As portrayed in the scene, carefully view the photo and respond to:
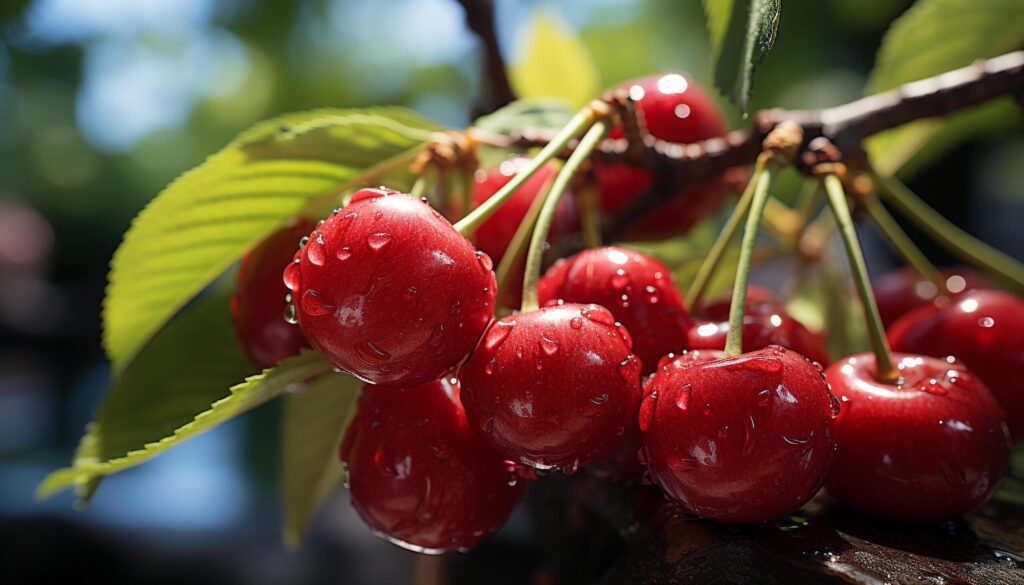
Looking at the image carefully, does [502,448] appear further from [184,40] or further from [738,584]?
[184,40]

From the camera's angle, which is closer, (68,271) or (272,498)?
(272,498)

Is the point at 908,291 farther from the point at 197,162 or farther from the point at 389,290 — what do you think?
the point at 197,162

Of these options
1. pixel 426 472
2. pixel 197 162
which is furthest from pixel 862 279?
pixel 197 162

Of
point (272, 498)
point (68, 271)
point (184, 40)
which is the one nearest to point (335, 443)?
point (272, 498)

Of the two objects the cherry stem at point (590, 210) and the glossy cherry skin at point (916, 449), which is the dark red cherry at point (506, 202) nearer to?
the cherry stem at point (590, 210)

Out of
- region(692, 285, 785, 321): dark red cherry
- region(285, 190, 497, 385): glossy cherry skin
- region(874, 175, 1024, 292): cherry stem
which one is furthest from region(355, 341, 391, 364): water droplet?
region(874, 175, 1024, 292): cherry stem

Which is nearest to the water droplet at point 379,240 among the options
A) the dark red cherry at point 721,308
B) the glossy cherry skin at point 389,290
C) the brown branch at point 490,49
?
the glossy cherry skin at point 389,290
